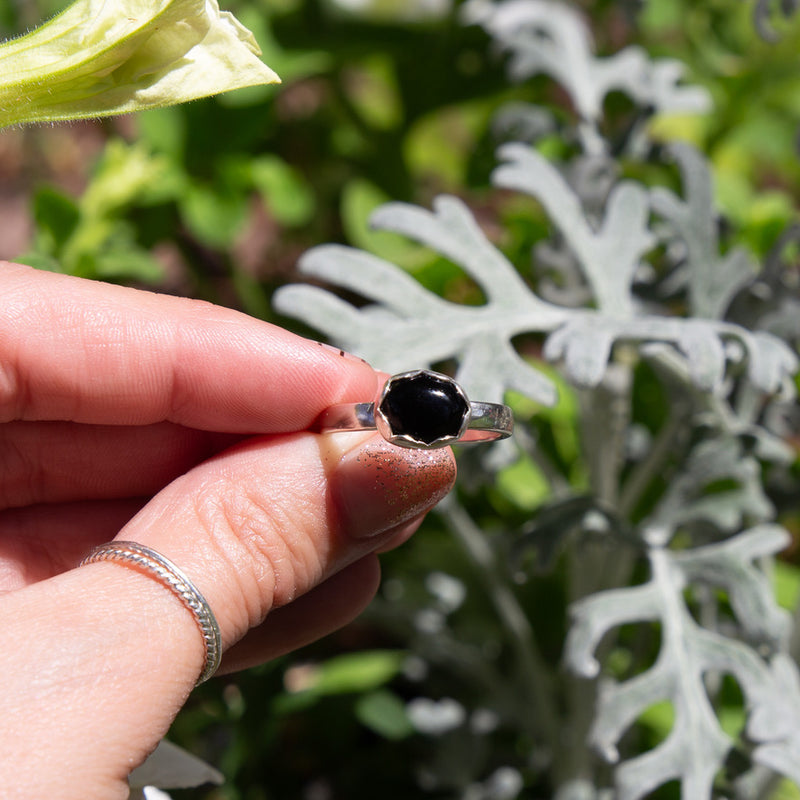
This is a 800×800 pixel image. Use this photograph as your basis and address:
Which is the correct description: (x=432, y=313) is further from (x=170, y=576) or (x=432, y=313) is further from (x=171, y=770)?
(x=171, y=770)

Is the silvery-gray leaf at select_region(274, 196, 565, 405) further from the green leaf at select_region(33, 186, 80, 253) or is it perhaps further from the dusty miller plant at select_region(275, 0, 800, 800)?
the green leaf at select_region(33, 186, 80, 253)

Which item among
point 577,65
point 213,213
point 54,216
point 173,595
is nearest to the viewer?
point 173,595

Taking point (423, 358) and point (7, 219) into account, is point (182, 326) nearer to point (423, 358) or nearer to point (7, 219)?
point (423, 358)

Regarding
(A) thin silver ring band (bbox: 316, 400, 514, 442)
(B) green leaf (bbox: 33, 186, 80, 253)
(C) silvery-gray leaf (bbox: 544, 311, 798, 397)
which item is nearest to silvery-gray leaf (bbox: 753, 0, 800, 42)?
(C) silvery-gray leaf (bbox: 544, 311, 798, 397)

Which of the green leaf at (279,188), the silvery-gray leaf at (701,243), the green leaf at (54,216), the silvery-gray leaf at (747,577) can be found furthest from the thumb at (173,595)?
→ the green leaf at (279,188)

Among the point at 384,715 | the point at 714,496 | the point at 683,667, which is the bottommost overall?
the point at 384,715

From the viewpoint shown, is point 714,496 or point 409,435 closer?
point 409,435

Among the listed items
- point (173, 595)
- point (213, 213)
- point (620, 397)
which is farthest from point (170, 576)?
point (213, 213)
